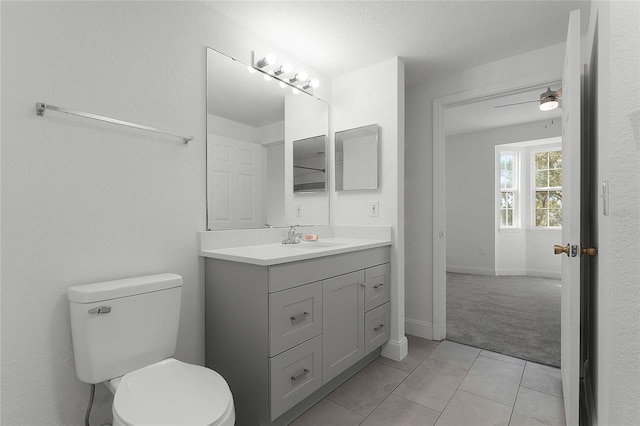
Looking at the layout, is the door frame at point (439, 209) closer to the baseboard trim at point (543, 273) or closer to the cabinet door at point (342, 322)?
the cabinet door at point (342, 322)

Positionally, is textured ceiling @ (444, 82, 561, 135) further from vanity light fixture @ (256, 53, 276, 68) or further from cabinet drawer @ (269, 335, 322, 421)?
cabinet drawer @ (269, 335, 322, 421)

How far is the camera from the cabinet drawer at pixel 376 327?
7.27ft

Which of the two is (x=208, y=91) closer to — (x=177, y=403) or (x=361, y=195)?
(x=361, y=195)

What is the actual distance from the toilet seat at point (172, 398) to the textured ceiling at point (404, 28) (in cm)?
189

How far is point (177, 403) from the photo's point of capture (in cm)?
110

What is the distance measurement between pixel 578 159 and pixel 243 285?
165 centimetres

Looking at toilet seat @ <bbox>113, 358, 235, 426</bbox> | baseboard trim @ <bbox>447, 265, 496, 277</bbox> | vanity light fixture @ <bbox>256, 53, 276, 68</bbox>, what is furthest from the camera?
baseboard trim @ <bbox>447, 265, 496, 277</bbox>

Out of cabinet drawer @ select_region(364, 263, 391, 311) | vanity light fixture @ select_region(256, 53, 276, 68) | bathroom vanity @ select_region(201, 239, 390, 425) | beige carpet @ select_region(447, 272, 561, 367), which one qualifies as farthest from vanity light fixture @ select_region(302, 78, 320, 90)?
beige carpet @ select_region(447, 272, 561, 367)

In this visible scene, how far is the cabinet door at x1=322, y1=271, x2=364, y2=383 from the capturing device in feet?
6.12

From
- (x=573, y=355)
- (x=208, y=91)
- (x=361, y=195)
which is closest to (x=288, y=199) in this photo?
(x=361, y=195)

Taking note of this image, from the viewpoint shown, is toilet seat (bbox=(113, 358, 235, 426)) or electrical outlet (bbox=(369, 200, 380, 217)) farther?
electrical outlet (bbox=(369, 200, 380, 217))

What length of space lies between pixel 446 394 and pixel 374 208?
4.31ft

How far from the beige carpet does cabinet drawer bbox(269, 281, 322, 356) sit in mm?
1597

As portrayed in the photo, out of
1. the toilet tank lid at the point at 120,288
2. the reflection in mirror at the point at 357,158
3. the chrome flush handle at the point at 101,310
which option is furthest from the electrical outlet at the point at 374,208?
the chrome flush handle at the point at 101,310
